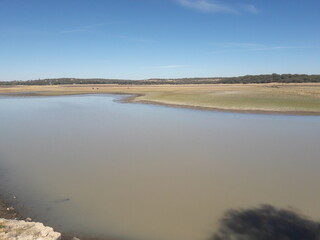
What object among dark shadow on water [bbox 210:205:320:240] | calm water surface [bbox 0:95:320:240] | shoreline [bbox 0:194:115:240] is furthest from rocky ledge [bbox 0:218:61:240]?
dark shadow on water [bbox 210:205:320:240]

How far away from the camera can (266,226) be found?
281 inches

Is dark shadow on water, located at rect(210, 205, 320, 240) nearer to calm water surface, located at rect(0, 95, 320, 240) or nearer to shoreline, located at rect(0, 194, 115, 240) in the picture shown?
calm water surface, located at rect(0, 95, 320, 240)

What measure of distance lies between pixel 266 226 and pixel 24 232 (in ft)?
17.6

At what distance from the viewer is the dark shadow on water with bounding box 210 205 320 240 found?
22.1 feet

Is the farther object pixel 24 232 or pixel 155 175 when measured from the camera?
pixel 155 175

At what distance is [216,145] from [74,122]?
42.3 ft

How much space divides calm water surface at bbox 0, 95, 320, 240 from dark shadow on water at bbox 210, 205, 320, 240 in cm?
36

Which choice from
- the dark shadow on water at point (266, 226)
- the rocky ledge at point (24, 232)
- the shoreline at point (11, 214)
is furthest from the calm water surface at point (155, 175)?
the rocky ledge at point (24, 232)

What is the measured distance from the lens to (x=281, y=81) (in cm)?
11062

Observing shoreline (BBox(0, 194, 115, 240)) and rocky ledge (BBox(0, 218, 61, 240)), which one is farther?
shoreline (BBox(0, 194, 115, 240))

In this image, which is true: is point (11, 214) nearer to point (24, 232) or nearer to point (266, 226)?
point (24, 232)

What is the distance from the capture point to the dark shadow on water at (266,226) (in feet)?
22.1

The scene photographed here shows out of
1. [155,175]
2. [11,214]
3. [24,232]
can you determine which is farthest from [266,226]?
[11,214]

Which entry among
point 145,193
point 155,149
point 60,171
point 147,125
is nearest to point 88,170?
point 60,171
